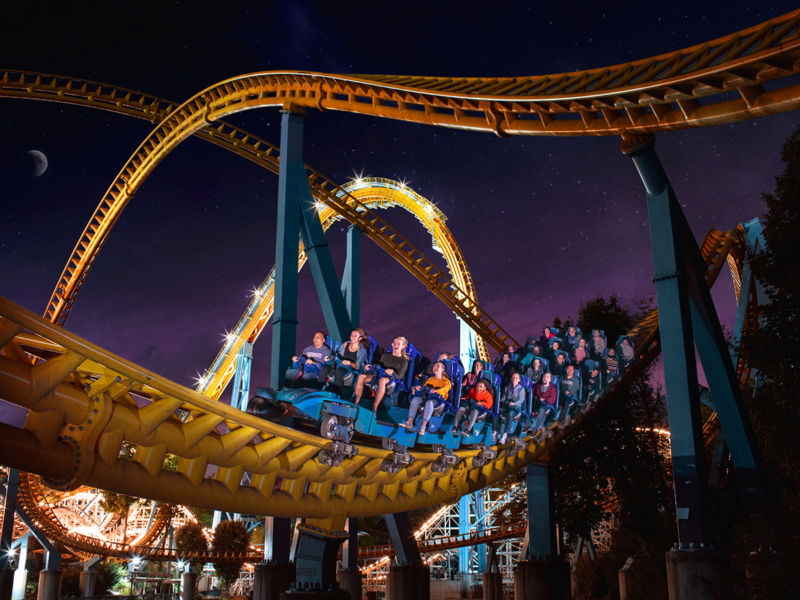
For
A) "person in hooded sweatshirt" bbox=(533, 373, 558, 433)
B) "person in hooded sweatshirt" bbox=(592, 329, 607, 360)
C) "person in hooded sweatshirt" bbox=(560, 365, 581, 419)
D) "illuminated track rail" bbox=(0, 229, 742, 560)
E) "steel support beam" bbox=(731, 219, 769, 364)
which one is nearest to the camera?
"illuminated track rail" bbox=(0, 229, 742, 560)

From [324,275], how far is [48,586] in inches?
528

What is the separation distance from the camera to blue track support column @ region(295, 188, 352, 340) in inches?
331

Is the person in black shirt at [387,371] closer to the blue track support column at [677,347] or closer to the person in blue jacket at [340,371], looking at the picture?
the person in blue jacket at [340,371]

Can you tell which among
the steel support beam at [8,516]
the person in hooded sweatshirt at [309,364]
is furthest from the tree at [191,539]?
the person in hooded sweatshirt at [309,364]

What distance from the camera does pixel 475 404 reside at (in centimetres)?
674

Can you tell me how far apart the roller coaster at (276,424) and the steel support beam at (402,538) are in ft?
5.12

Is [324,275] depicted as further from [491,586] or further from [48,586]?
[48,586]

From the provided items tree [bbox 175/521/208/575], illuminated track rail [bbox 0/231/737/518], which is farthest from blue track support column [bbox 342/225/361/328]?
tree [bbox 175/521/208/575]

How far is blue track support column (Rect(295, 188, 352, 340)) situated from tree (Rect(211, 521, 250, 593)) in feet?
52.5

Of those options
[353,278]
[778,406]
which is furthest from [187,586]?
[778,406]

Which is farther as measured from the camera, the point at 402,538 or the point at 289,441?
the point at 402,538

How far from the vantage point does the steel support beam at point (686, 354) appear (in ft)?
22.5

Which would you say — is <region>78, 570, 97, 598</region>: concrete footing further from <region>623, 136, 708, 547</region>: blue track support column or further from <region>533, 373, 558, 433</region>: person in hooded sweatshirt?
<region>623, 136, 708, 547</region>: blue track support column

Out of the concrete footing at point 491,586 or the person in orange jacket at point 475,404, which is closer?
the person in orange jacket at point 475,404
